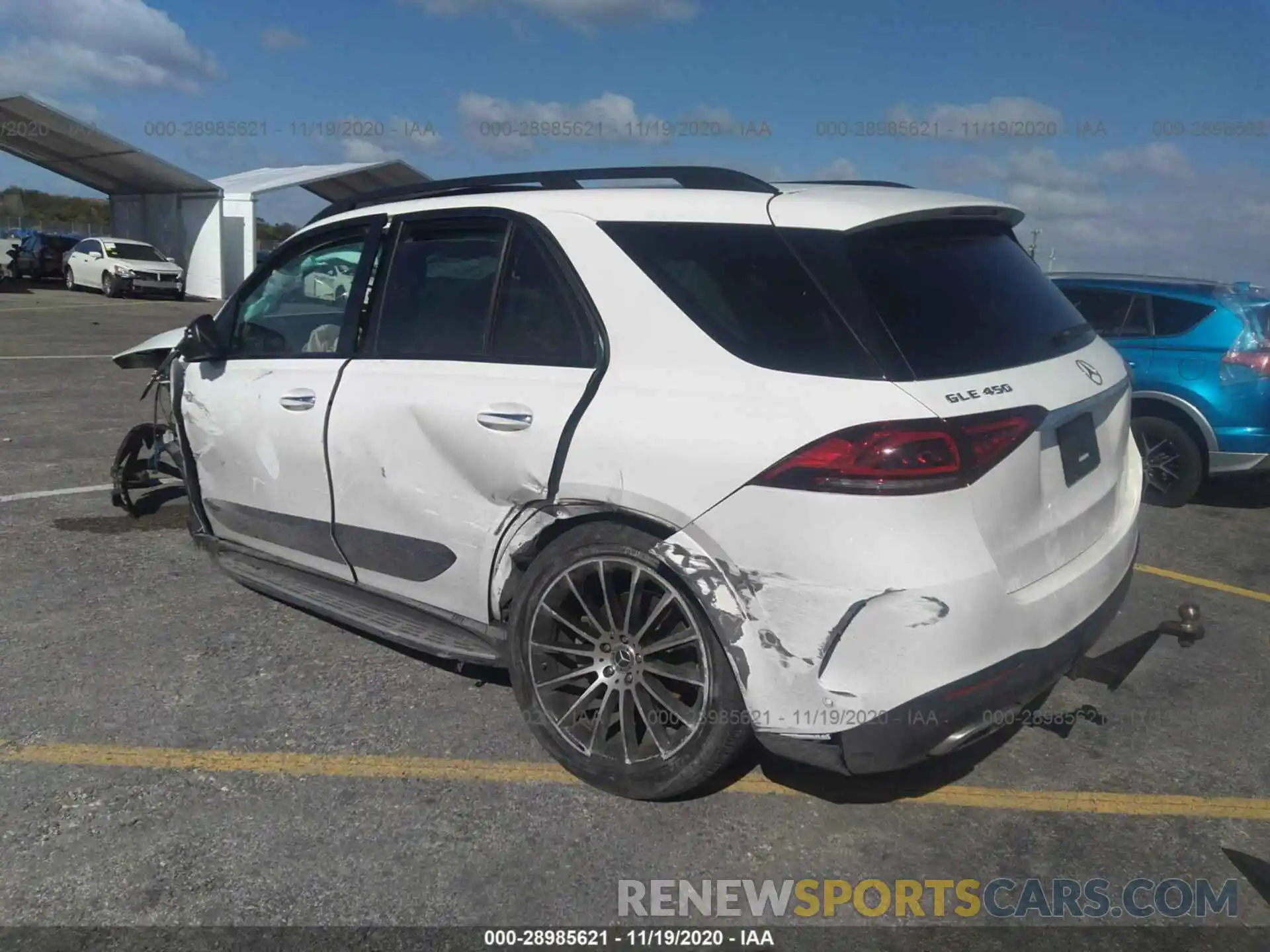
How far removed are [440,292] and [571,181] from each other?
2.08 feet

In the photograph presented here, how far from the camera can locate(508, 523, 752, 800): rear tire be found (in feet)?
9.61

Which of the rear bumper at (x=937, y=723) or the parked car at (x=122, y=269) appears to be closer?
the rear bumper at (x=937, y=723)

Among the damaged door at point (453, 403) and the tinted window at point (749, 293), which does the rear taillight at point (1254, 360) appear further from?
the damaged door at point (453, 403)

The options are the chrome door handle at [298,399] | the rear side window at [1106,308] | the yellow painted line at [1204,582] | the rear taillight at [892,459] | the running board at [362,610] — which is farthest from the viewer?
the rear side window at [1106,308]

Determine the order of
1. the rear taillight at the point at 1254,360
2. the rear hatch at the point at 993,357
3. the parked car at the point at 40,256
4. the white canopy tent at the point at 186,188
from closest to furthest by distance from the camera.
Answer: the rear hatch at the point at 993,357
the rear taillight at the point at 1254,360
the white canopy tent at the point at 186,188
the parked car at the point at 40,256

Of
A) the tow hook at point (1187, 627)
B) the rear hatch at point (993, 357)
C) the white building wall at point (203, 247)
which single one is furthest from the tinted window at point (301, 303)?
the white building wall at point (203, 247)

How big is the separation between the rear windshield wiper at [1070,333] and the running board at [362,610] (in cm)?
205

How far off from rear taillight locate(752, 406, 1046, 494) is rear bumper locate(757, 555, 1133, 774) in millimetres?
534

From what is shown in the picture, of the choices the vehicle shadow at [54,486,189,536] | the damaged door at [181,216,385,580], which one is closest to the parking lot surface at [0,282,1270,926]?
the damaged door at [181,216,385,580]

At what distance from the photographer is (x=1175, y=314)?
7164 millimetres

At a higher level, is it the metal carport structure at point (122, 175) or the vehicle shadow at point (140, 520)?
the metal carport structure at point (122, 175)

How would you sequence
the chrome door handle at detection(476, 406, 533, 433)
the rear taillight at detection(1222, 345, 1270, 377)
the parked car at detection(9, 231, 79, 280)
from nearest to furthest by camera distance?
the chrome door handle at detection(476, 406, 533, 433) < the rear taillight at detection(1222, 345, 1270, 377) < the parked car at detection(9, 231, 79, 280)

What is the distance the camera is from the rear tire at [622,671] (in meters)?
2.93

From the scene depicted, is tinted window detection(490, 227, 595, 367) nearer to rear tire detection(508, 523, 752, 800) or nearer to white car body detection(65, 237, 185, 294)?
rear tire detection(508, 523, 752, 800)
